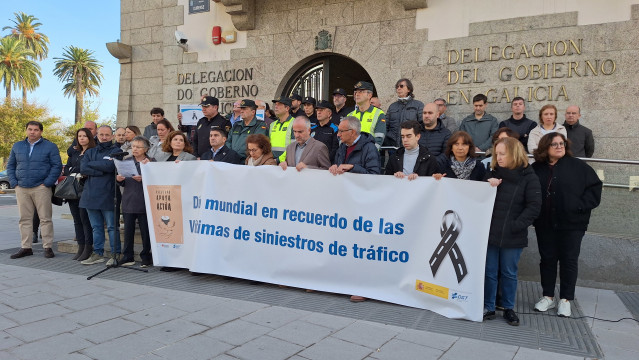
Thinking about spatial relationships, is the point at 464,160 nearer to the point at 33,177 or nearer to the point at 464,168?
the point at 464,168

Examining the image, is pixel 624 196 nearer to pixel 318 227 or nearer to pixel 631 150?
pixel 631 150

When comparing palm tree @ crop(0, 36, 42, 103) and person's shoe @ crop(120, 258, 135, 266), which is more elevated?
palm tree @ crop(0, 36, 42, 103)

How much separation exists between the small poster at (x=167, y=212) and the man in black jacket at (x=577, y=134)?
17.9 feet

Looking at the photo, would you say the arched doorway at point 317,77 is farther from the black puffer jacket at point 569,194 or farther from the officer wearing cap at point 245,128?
the black puffer jacket at point 569,194

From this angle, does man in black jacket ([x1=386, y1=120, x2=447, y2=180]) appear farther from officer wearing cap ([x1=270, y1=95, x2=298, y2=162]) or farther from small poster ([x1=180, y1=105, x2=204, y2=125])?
small poster ([x1=180, y1=105, x2=204, y2=125])

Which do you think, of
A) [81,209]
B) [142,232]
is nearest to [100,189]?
[81,209]

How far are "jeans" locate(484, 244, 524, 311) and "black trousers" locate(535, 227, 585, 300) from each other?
0.46 meters

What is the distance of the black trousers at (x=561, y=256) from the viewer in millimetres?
4684

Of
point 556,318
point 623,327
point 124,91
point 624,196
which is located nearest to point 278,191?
point 556,318

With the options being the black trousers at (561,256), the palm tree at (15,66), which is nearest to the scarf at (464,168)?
the black trousers at (561,256)

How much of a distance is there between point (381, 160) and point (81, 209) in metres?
4.48

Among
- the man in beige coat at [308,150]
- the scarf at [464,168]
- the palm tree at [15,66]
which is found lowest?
the scarf at [464,168]

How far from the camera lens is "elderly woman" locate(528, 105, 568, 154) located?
245 inches

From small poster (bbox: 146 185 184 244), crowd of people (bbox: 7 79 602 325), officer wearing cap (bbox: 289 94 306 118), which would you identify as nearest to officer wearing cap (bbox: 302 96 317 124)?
crowd of people (bbox: 7 79 602 325)
